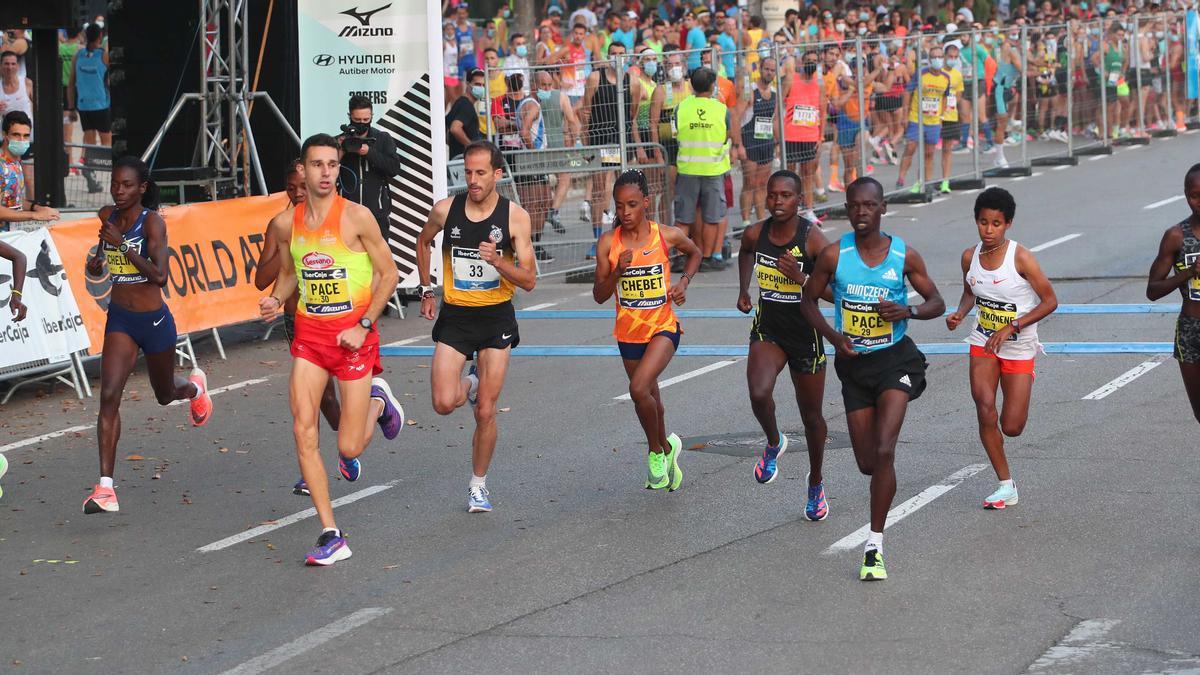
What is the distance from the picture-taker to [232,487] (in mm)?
9930

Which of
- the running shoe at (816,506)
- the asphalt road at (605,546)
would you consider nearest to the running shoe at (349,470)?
the asphalt road at (605,546)

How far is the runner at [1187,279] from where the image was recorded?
27.2ft

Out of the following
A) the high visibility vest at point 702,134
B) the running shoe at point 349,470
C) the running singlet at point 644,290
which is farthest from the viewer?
the high visibility vest at point 702,134

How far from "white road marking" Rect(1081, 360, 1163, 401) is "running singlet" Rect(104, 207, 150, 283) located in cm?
638

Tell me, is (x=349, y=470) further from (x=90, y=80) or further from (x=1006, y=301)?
→ (x=90, y=80)

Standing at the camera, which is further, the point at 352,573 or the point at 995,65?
the point at 995,65

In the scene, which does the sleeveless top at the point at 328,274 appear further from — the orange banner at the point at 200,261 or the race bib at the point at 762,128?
the race bib at the point at 762,128

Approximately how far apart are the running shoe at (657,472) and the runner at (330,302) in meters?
1.85

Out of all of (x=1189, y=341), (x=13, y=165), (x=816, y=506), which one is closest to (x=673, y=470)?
(x=816, y=506)

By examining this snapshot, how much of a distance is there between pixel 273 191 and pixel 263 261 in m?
8.59

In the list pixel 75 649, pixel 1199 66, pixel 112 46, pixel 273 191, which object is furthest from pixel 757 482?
pixel 1199 66

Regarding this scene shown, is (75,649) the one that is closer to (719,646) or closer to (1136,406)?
(719,646)

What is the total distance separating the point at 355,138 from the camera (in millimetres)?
14492

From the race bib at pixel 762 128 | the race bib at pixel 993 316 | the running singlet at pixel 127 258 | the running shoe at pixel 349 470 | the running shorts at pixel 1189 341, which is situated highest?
the race bib at pixel 762 128
